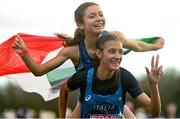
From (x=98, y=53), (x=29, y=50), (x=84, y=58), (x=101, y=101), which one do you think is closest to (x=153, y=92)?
(x=101, y=101)

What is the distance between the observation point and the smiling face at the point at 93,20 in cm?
899

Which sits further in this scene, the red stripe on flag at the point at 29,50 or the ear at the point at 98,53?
the red stripe on flag at the point at 29,50

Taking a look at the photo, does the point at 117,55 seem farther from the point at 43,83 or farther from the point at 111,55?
the point at 43,83

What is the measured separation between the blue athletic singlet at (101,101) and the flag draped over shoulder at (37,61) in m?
2.59

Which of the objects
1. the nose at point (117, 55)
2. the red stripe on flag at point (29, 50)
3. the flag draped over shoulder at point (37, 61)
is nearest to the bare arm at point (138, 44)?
the nose at point (117, 55)

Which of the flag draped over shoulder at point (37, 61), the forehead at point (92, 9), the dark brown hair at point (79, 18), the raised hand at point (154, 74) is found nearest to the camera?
the raised hand at point (154, 74)

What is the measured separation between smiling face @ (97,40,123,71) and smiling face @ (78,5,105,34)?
0.37 metres

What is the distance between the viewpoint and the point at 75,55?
9.34 m

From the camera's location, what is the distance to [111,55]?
8.57m

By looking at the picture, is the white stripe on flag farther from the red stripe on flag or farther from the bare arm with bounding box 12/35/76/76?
the bare arm with bounding box 12/35/76/76

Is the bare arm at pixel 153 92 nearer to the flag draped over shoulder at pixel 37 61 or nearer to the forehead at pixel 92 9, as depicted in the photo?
the forehead at pixel 92 9

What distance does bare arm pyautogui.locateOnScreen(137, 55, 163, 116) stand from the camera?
8.10 meters

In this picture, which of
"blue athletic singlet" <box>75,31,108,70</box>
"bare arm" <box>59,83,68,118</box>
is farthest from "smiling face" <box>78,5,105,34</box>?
"bare arm" <box>59,83,68,118</box>

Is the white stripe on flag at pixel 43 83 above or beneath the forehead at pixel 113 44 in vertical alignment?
beneath
